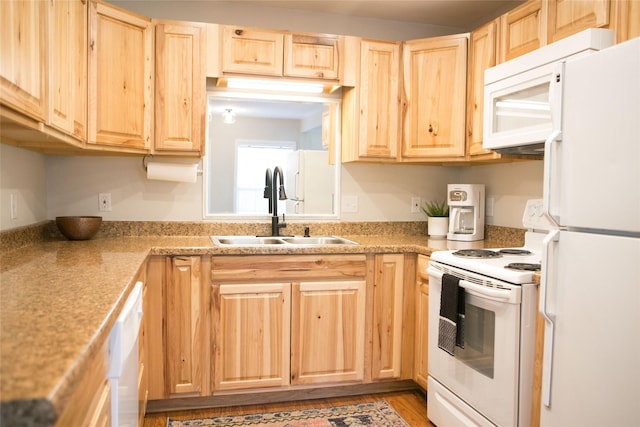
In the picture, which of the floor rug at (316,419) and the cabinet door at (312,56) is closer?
the floor rug at (316,419)

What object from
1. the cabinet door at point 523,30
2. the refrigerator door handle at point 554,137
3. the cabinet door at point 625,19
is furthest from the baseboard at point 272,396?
the cabinet door at point 625,19

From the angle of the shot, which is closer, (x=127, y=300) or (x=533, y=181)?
(x=127, y=300)

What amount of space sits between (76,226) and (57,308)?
1.61m

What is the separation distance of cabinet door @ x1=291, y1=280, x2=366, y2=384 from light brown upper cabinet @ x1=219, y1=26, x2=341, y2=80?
1.25 m

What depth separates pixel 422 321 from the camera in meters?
2.69

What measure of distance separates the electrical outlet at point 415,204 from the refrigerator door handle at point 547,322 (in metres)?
1.75

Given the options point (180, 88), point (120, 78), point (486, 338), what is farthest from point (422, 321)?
point (120, 78)

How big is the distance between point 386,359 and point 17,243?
6.55 ft

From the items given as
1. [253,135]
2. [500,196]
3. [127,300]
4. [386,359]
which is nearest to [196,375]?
[386,359]

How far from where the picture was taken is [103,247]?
2.40 meters

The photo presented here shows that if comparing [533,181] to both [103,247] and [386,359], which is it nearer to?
[386,359]

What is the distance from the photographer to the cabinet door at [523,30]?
2332mm

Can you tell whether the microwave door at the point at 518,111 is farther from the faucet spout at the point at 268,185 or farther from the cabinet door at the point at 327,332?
the faucet spout at the point at 268,185

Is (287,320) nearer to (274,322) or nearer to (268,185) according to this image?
(274,322)
